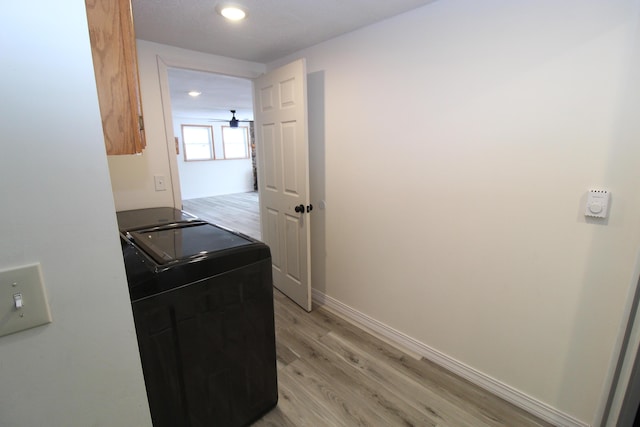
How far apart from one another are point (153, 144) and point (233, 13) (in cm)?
115

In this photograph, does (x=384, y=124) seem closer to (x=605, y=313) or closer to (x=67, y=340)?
(x=605, y=313)

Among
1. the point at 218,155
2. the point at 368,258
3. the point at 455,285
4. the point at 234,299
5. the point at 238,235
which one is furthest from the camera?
the point at 218,155

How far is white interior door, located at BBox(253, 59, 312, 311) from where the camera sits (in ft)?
7.70

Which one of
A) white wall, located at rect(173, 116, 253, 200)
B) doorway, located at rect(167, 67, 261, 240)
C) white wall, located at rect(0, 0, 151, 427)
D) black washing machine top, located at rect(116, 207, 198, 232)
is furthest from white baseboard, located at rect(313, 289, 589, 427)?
→ white wall, located at rect(173, 116, 253, 200)

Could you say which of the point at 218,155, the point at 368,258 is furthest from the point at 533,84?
the point at 218,155

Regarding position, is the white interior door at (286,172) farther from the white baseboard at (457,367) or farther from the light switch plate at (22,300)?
the light switch plate at (22,300)

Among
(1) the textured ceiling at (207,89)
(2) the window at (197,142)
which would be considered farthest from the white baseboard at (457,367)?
(2) the window at (197,142)

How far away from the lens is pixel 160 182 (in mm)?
2371

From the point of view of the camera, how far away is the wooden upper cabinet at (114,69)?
703mm

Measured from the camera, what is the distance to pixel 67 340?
1.97ft

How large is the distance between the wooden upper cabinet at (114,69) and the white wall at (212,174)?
776 centimetres

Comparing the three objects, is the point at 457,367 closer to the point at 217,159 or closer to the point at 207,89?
the point at 207,89

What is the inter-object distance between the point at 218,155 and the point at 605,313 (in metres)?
8.83

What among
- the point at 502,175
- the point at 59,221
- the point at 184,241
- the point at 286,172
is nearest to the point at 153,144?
the point at 286,172
